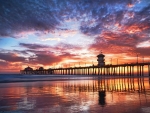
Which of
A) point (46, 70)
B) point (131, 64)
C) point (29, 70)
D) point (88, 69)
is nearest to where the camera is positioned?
point (131, 64)

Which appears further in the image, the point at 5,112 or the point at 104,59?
the point at 104,59

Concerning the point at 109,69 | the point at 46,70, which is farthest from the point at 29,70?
the point at 109,69

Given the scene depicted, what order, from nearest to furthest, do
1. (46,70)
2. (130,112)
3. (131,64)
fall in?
(130,112) → (131,64) → (46,70)

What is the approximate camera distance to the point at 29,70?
7057 inches

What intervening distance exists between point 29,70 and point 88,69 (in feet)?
255

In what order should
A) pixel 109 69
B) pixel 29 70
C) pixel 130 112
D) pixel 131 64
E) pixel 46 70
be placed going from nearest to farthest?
1. pixel 130 112
2. pixel 131 64
3. pixel 109 69
4. pixel 46 70
5. pixel 29 70

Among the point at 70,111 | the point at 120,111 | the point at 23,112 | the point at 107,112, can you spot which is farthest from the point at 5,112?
the point at 120,111

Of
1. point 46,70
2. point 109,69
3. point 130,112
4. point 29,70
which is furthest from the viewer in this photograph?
point 29,70

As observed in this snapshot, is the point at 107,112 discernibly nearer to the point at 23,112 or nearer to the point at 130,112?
the point at 130,112

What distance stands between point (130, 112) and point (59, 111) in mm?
→ 3171

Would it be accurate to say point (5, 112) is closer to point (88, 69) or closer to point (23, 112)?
point (23, 112)

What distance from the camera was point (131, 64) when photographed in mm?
88062

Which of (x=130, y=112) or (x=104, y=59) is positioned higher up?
(x=104, y=59)

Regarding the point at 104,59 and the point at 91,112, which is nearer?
the point at 91,112
